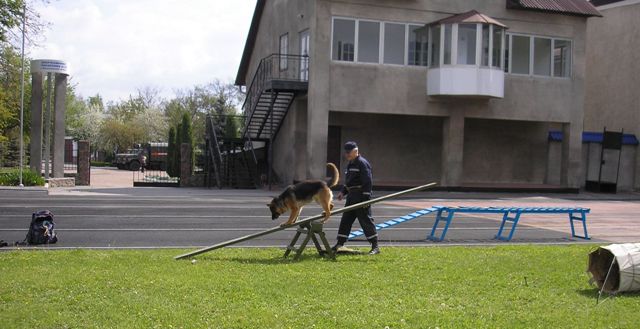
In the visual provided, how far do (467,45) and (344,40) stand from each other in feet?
17.6

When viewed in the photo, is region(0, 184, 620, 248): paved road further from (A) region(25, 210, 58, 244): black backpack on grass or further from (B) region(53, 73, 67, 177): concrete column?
(B) region(53, 73, 67, 177): concrete column

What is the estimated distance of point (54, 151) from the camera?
98.0ft

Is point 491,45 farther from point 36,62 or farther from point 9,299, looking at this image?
point 9,299

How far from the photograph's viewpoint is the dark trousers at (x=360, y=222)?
11.9m

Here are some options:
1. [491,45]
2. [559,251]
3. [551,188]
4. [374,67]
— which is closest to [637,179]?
[551,188]

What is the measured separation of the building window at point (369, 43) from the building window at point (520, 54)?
6.99 metres

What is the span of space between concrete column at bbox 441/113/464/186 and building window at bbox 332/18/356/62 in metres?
5.57

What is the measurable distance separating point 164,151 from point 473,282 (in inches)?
1972

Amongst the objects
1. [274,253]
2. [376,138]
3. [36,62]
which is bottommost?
[274,253]

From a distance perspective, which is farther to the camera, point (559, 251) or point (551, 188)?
point (551, 188)

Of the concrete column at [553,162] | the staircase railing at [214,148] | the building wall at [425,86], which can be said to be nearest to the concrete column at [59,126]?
the staircase railing at [214,148]

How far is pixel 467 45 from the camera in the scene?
30.8 meters

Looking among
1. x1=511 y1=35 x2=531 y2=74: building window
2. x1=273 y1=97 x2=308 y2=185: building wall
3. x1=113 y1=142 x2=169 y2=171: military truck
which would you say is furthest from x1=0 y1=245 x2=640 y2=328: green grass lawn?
x1=113 y1=142 x2=169 y2=171: military truck

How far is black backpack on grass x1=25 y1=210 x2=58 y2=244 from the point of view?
12.5 m
